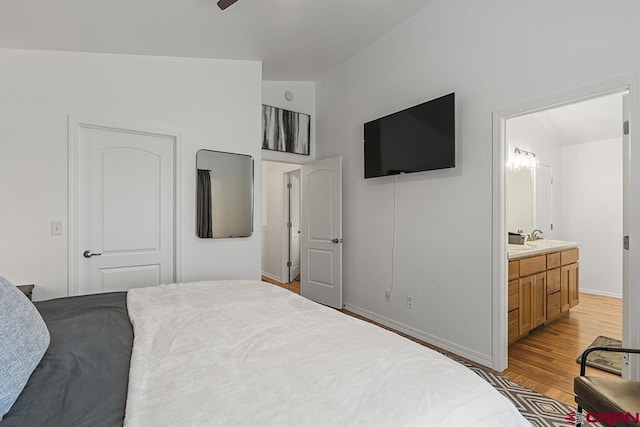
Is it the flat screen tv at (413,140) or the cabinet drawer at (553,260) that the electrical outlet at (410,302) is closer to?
the flat screen tv at (413,140)

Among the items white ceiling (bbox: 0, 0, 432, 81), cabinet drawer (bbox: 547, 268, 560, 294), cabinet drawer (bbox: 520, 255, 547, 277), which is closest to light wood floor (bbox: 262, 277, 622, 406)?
cabinet drawer (bbox: 547, 268, 560, 294)

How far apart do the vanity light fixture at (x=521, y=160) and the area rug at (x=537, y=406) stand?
2.67 m

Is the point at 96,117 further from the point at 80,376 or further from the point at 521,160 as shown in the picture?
the point at 521,160

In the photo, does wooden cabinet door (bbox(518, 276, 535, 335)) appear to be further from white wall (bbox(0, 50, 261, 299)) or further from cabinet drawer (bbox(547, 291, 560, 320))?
white wall (bbox(0, 50, 261, 299))

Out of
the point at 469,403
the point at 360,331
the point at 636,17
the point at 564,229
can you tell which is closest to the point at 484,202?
the point at 636,17

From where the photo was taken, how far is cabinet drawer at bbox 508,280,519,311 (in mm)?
2691

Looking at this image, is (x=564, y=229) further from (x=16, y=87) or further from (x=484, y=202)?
(x=16, y=87)

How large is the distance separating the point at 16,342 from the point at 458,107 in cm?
294

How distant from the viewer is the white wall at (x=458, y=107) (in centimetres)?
202

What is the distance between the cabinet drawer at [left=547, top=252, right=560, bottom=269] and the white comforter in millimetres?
2825

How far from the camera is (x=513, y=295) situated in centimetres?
272

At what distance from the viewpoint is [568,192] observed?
15.8 feet

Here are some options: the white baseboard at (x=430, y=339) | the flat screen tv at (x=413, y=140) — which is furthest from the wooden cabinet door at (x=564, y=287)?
the flat screen tv at (x=413, y=140)

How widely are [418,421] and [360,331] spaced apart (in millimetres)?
489
